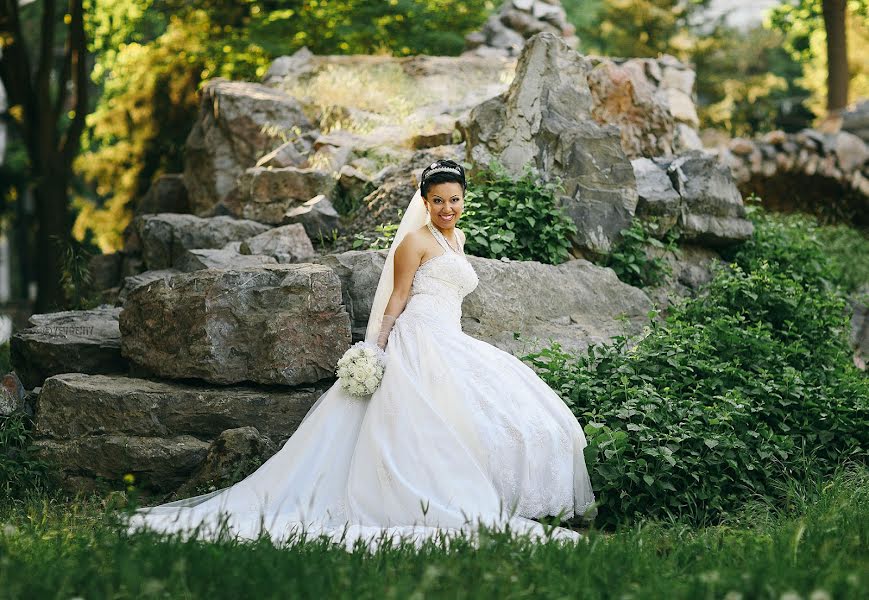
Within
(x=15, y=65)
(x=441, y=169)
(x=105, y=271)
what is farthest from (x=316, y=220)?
(x=15, y=65)

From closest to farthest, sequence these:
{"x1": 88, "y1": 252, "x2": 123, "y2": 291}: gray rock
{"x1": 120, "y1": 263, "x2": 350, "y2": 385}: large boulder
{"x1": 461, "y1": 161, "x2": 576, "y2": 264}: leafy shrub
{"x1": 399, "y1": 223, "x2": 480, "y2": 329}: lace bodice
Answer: {"x1": 399, "y1": 223, "x2": 480, "y2": 329}: lace bodice < {"x1": 120, "y1": 263, "x2": 350, "y2": 385}: large boulder < {"x1": 461, "y1": 161, "x2": 576, "y2": 264}: leafy shrub < {"x1": 88, "y1": 252, "x2": 123, "y2": 291}: gray rock

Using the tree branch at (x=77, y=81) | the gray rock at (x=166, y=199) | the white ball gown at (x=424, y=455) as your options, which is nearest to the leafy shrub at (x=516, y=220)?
the white ball gown at (x=424, y=455)

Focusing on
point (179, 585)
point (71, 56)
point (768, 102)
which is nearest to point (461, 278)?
point (179, 585)

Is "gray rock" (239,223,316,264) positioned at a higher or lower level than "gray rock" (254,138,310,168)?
lower

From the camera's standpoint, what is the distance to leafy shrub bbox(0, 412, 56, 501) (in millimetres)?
6102

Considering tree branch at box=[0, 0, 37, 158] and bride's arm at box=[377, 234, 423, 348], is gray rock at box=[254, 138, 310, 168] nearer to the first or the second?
tree branch at box=[0, 0, 37, 158]

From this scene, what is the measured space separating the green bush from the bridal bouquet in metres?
1.37

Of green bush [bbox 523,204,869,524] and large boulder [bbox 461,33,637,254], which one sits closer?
green bush [bbox 523,204,869,524]

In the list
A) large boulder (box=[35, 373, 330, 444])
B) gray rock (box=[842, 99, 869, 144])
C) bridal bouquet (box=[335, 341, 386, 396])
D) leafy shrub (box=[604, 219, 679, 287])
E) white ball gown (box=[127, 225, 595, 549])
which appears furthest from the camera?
gray rock (box=[842, 99, 869, 144])

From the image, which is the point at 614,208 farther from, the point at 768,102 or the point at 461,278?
the point at 768,102

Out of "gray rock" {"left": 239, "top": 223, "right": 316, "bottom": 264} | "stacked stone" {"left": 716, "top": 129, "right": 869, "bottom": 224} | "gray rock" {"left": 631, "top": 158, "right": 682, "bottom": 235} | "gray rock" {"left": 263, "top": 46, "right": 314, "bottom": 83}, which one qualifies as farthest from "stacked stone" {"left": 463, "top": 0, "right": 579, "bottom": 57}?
"gray rock" {"left": 239, "top": 223, "right": 316, "bottom": 264}

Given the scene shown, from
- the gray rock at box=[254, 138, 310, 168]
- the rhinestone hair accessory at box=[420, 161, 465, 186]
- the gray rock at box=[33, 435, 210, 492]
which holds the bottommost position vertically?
the gray rock at box=[33, 435, 210, 492]

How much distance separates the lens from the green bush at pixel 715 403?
231 inches

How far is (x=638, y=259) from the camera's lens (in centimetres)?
924
